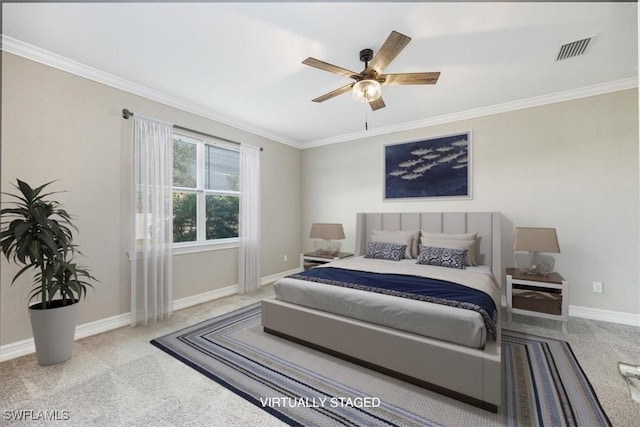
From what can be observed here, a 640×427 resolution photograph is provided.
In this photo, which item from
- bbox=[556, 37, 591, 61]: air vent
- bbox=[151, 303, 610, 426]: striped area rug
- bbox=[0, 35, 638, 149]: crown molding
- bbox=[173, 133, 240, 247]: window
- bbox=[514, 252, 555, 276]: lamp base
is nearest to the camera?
bbox=[151, 303, 610, 426]: striped area rug

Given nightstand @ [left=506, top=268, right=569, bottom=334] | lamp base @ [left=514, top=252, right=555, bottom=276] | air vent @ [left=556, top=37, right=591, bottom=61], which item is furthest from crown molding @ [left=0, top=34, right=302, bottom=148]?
lamp base @ [left=514, top=252, right=555, bottom=276]

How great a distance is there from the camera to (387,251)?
12.3ft

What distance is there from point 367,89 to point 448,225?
2516mm

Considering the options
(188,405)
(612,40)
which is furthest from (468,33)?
(188,405)

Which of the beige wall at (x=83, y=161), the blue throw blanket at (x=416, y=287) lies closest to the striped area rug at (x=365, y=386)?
the blue throw blanket at (x=416, y=287)

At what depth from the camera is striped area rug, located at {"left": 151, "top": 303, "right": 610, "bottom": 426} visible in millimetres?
1667

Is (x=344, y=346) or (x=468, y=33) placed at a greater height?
(x=468, y=33)

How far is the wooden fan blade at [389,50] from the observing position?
5.76 feet

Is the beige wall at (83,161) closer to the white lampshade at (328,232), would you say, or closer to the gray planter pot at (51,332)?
the gray planter pot at (51,332)

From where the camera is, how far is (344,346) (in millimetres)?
2242

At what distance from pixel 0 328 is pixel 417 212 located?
15.8 feet

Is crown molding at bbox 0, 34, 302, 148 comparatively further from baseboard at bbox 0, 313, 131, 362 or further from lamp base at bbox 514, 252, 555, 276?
lamp base at bbox 514, 252, 555, 276

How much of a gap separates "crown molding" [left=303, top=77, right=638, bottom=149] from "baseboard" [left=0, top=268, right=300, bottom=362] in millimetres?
3413

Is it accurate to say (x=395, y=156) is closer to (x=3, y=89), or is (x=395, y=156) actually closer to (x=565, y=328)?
(x=565, y=328)
